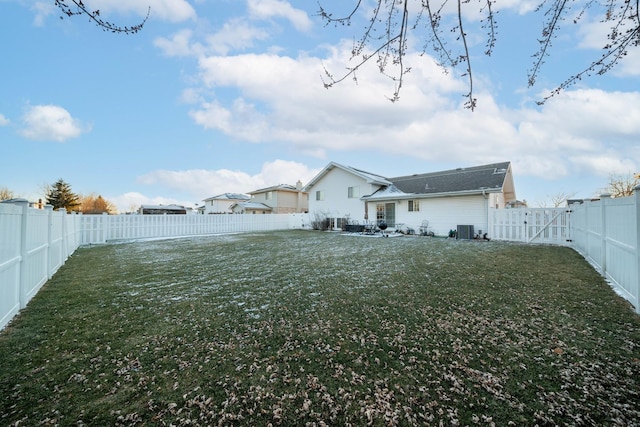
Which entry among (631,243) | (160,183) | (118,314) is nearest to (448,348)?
(631,243)

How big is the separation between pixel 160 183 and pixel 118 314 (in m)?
30.5

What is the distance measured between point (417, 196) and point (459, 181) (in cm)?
291

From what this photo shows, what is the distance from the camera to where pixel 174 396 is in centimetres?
207

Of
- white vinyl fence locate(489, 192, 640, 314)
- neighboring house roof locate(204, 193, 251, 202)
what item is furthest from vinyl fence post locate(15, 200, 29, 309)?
neighboring house roof locate(204, 193, 251, 202)

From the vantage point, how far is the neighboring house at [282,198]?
3469cm

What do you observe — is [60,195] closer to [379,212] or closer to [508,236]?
[379,212]

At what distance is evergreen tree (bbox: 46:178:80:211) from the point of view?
111 ft

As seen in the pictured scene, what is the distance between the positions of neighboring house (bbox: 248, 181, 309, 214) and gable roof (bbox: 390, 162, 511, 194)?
16.8 metres

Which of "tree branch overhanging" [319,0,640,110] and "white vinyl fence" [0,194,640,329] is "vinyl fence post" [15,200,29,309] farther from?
"tree branch overhanging" [319,0,640,110]

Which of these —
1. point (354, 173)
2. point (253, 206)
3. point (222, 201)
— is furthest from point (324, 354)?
point (222, 201)

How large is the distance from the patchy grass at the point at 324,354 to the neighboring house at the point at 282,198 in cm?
2944

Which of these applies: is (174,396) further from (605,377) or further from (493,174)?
(493,174)

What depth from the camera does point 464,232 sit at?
1478cm

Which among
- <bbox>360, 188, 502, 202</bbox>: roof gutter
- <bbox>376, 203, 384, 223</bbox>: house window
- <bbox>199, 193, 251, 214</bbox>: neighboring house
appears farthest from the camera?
<bbox>199, 193, 251, 214</bbox>: neighboring house
